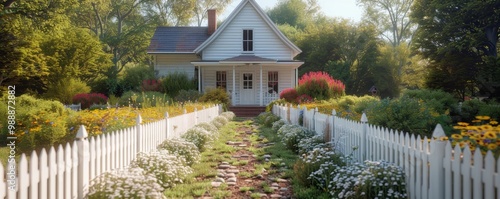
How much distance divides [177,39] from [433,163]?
27.1 m

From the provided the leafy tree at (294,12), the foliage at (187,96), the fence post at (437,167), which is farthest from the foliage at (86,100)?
the leafy tree at (294,12)

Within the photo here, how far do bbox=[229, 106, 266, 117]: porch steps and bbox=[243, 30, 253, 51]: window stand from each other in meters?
4.72

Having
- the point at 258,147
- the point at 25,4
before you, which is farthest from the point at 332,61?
the point at 258,147

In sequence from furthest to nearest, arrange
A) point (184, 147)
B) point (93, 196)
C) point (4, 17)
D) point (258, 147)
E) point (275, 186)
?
point (4, 17) < point (258, 147) < point (184, 147) < point (275, 186) < point (93, 196)

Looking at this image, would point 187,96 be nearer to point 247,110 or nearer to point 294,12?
point 247,110

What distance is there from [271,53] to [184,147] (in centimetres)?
1982

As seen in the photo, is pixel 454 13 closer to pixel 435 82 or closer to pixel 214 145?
pixel 435 82

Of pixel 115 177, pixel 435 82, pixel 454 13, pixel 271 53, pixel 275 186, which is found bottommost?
pixel 275 186

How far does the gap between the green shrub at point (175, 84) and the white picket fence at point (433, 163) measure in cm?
1949

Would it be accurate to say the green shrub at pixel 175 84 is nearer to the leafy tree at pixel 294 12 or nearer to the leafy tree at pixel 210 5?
the leafy tree at pixel 210 5

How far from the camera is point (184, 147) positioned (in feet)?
25.4

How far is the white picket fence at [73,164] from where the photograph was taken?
3071 mm

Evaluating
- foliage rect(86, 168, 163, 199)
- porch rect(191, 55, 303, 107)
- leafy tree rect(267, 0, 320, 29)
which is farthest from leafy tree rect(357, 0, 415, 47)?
foliage rect(86, 168, 163, 199)

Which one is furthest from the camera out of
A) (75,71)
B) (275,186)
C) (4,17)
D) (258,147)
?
(75,71)
